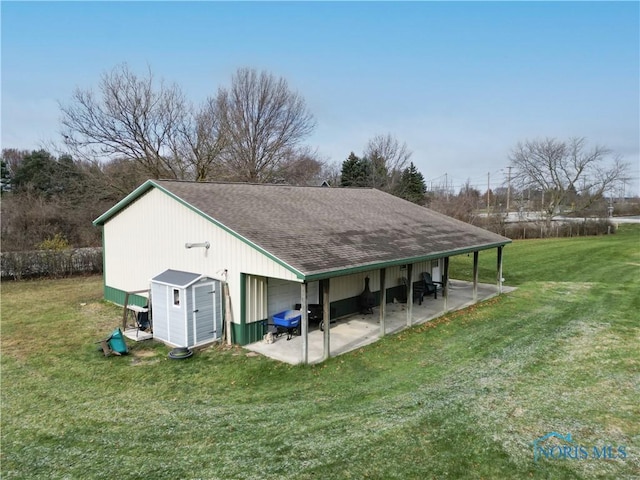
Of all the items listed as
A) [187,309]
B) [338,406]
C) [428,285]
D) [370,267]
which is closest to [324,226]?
[370,267]

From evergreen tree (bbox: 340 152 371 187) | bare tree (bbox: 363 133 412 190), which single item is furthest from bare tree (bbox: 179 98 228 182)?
bare tree (bbox: 363 133 412 190)

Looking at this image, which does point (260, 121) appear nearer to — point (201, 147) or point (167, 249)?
point (201, 147)

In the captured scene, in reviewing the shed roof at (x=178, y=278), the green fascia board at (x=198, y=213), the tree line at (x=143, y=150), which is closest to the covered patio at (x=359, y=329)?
the green fascia board at (x=198, y=213)

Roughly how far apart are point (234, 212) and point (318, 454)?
6824 millimetres

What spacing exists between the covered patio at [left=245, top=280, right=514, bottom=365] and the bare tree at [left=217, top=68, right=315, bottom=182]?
19244 mm

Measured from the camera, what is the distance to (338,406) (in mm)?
6551

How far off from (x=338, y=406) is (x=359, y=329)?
452cm

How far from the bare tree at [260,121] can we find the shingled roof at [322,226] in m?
15.2

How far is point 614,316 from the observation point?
40.7 feet

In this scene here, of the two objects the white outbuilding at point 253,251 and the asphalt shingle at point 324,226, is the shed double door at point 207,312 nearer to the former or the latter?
the white outbuilding at point 253,251

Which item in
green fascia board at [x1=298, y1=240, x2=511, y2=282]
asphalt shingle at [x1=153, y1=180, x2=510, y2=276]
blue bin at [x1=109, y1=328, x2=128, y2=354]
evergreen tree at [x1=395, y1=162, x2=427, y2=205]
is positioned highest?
evergreen tree at [x1=395, y1=162, x2=427, y2=205]

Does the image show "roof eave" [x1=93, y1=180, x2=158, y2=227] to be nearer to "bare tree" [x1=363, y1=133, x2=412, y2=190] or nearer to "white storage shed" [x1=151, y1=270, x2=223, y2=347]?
"white storage shed" [x1=151, y1=270, x2=223, y2=347]

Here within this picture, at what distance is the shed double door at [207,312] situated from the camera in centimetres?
929

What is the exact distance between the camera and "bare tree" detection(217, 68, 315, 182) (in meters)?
30.0
